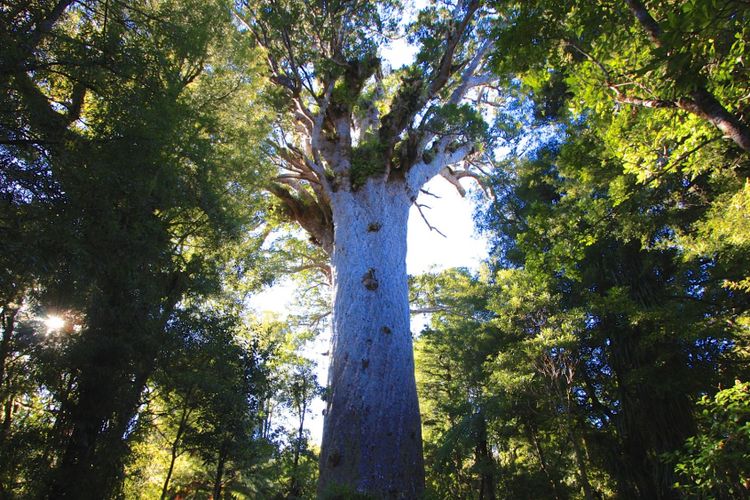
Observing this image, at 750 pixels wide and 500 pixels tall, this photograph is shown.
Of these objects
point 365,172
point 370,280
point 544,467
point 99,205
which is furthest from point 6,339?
point 544,467

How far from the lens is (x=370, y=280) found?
596 centimetres

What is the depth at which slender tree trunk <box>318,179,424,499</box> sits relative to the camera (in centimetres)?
448

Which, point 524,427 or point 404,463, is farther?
point 524,427

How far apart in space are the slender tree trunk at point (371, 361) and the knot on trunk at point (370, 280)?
0.05 ft

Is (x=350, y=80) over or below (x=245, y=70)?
over

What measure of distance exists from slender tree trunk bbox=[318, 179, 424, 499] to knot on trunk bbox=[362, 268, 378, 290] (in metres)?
0.01

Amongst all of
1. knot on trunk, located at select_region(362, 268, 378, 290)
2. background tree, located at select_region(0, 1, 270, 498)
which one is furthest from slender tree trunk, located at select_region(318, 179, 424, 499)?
background tree, located at select_region(0, 1, 270, 498)

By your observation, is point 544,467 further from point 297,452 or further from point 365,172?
point 365,172

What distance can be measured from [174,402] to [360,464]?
326 centimetres

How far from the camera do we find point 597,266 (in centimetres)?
932

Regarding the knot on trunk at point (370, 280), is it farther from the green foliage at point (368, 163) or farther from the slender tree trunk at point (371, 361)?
the green foliage at point (368, 163)

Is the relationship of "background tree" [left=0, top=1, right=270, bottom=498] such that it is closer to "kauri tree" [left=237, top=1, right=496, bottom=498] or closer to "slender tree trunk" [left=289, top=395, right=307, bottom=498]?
"kauri tree" [left=237, top=1, right=496, bottom=498]

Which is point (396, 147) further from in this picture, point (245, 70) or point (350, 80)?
point (245, 70)

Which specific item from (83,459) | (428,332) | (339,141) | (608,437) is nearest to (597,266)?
(608,437)
